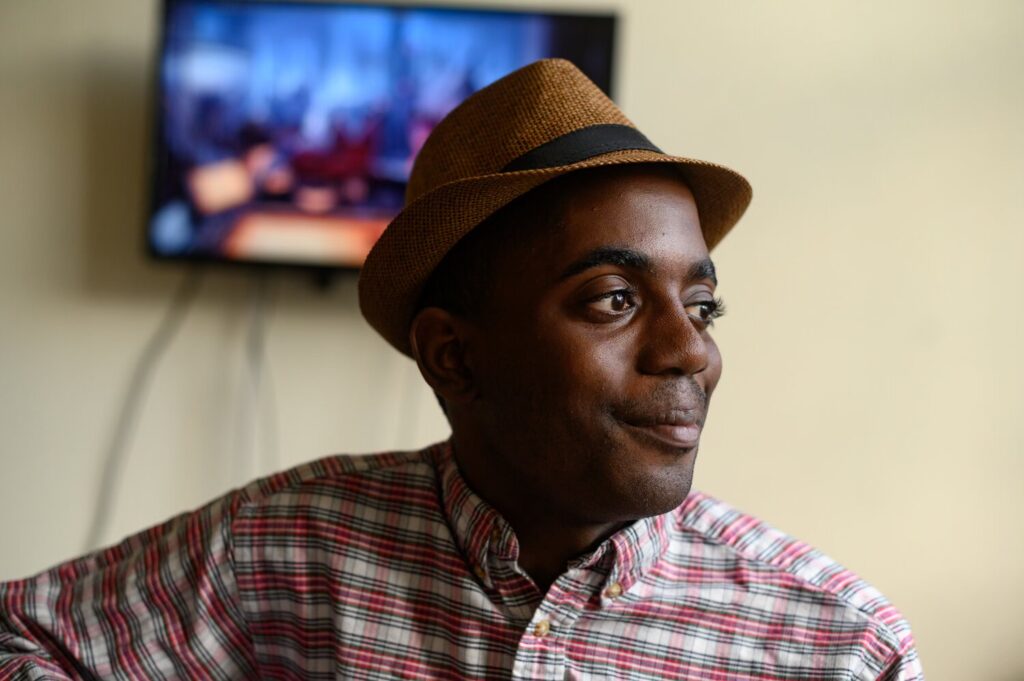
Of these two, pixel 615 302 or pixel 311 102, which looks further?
pixel 311 102

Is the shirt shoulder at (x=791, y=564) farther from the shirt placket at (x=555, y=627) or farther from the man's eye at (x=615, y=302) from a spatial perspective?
the man's eye at (x=615, y=302)

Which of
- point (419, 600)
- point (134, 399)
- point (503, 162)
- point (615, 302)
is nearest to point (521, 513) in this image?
point (419, 600)

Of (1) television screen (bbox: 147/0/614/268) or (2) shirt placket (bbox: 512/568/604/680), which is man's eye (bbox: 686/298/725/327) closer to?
(2) shirt placket (bbox: 512/568/604/680)

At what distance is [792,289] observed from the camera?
2.12 meters

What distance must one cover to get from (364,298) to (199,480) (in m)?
1.16

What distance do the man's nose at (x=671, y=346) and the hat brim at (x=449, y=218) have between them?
0.52ft

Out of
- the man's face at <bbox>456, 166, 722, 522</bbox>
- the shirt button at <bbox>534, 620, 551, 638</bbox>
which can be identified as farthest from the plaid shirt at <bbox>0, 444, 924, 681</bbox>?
the man's face at <bbox>456, 166, 722, 522</bbox>

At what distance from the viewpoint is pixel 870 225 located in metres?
2.09

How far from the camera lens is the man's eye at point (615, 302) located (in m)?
1.01

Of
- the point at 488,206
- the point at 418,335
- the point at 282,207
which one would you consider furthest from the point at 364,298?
the point at 282,207

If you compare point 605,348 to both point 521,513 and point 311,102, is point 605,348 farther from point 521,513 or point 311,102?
point 311,102

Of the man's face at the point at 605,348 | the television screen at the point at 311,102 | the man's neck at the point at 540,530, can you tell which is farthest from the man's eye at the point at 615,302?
the television screen at the point at 311,102

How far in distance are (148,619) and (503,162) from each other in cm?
68

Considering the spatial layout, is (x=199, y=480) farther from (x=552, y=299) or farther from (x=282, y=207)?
(x=552, y=299)
